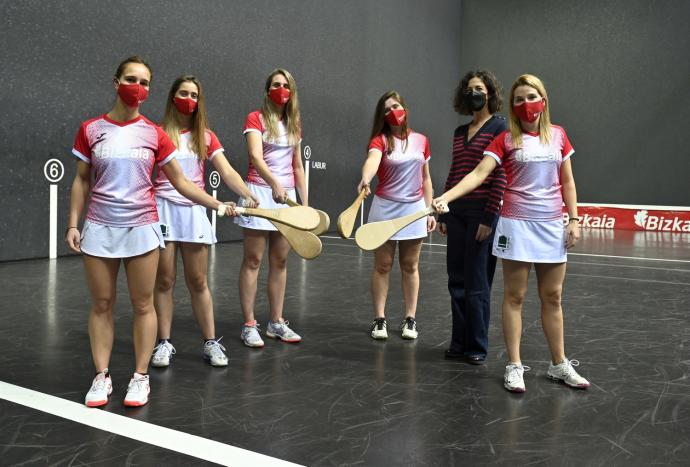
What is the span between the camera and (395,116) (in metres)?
3.14

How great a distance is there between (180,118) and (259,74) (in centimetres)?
537

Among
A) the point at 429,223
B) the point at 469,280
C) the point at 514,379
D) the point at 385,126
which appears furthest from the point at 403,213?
the point at 514,379

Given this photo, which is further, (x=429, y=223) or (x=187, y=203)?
(x=429, y=223)

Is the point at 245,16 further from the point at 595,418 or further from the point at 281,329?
the point at 595,418

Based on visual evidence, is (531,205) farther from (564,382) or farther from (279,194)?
(279,194)

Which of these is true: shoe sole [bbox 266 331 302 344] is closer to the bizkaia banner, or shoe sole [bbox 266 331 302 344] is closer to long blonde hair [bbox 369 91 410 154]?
long blonde hair [bbox 369 91 410 154]

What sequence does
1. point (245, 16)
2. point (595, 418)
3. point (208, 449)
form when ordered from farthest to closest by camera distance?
1. point (245, 16)
2. point (595, 418)
3. point (208, 449)

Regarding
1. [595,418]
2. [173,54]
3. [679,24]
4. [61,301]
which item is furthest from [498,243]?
[679,24]

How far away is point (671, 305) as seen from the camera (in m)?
4.28

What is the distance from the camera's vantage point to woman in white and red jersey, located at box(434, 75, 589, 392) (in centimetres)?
242

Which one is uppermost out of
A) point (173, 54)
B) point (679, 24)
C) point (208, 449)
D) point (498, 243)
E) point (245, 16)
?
point (679, 24)

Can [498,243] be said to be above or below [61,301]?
above

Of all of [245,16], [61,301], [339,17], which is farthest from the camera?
[339,17]

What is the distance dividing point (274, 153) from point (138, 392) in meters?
1.27
